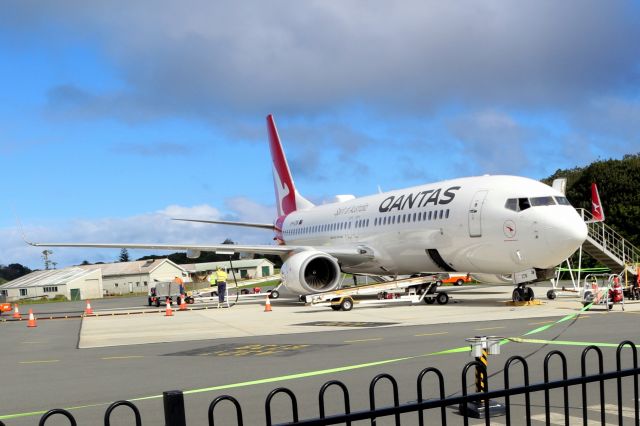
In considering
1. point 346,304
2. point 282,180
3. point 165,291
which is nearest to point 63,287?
point 282,180

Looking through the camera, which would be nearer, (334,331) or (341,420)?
(341,420)

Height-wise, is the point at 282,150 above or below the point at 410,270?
above

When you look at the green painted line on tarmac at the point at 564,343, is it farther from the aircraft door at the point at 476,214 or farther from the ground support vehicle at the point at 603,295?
the aircraft door at the point at 476,214

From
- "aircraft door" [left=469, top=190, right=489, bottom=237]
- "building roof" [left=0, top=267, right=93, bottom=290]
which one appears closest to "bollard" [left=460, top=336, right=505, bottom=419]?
"aircraft door" [left=469, top=190, right=489, bottom=237]

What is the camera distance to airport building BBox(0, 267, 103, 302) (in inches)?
3086

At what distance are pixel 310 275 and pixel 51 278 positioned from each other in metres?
64.9

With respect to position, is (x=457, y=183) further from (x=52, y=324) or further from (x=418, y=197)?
(x=52, y=324)

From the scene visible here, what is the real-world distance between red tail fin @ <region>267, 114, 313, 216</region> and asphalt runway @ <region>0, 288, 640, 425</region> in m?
20.5

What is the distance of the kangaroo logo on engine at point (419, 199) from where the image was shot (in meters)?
22.6

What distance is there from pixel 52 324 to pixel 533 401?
17689 mm

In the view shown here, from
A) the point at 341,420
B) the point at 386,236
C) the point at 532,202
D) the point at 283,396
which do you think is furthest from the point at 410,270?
the point at 341,420

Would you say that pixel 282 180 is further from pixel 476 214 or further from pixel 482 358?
pixel 482 358

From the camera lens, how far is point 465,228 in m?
21.4

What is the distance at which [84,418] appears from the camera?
7.49 metres
